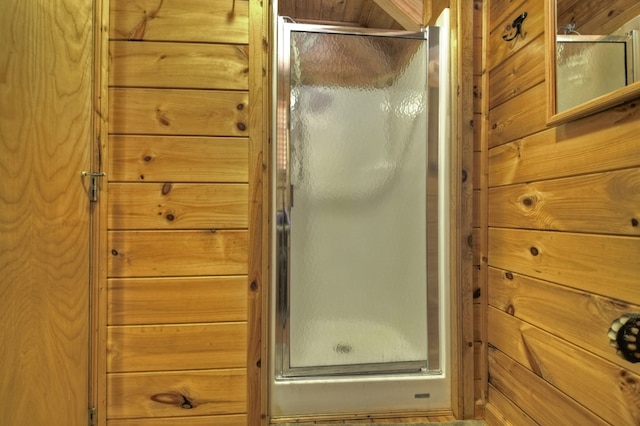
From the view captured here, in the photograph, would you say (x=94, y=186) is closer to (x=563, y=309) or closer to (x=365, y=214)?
(x=365, y=214)

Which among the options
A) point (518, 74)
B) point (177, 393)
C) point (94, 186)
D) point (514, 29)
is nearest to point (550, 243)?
point (518, 74)

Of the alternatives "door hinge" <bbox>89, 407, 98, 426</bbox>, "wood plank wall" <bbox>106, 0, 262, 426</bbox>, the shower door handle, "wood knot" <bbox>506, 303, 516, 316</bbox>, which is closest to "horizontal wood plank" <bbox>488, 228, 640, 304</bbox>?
"wood knot" <bbox>506, 303, 516, 316</bbox>

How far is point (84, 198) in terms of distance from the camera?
984 millimetres

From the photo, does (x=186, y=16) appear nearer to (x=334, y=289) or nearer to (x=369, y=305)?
(x=334, y=289)

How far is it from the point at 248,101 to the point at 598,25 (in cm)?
98

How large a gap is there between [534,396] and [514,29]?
3.80ft

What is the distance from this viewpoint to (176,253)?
3.55 feet

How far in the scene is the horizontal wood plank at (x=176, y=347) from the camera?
1063 mm

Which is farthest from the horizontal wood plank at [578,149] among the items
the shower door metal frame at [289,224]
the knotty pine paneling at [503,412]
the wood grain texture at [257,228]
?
the wood grain texture at [257,228]

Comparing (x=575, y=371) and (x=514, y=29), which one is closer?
(x=575, y=371)

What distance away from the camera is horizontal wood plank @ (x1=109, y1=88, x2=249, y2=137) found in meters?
1.07

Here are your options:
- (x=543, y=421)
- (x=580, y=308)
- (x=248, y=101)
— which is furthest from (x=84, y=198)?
(x=543, y=421)

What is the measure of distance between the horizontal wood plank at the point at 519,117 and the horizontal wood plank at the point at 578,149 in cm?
3

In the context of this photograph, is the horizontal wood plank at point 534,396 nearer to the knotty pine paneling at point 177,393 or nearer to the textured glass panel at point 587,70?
the textured glass panel at point 587,70
